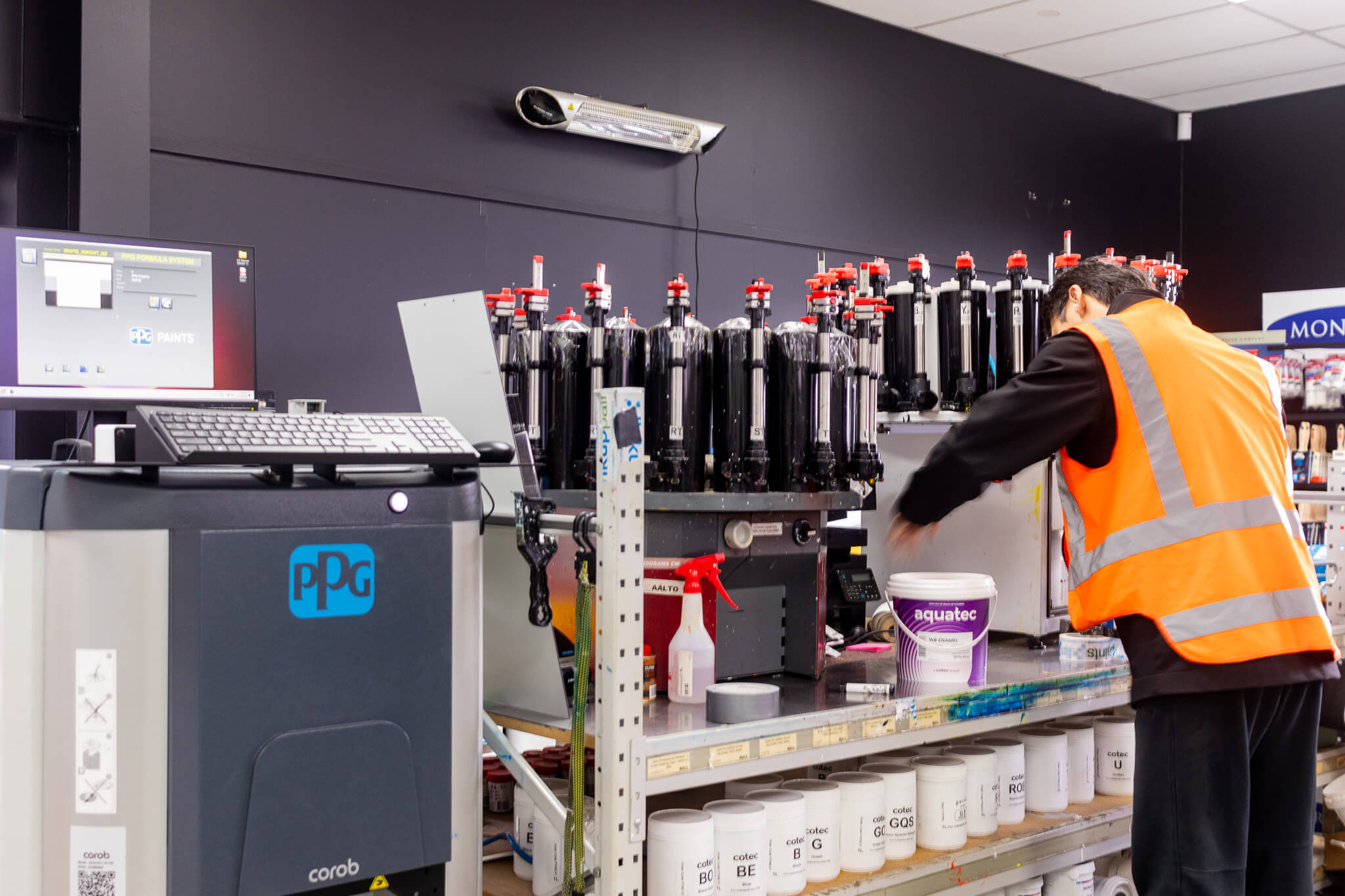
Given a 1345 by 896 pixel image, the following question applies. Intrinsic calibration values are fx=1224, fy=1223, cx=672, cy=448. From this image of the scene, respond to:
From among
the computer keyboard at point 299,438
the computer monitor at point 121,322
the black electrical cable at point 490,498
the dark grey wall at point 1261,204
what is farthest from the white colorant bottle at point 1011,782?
the dark grey wall at point 1261,204

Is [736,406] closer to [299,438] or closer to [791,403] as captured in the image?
[791,403]

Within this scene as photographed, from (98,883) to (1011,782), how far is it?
1.72 m

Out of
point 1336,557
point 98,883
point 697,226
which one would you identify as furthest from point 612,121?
point 98,883

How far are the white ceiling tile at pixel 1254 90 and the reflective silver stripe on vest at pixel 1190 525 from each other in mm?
5622

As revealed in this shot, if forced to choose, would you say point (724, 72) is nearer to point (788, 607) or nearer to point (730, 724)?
point (788, 607)

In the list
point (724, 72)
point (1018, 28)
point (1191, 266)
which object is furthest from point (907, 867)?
point (1191, 266)

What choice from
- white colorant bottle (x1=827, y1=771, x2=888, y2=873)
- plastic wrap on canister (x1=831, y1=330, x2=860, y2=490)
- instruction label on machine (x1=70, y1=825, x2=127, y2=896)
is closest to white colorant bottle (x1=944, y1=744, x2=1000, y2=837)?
white colorant bottle (x1=827, y1=771, x2=888, y2=873)

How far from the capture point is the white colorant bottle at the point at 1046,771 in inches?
101

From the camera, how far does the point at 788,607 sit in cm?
244

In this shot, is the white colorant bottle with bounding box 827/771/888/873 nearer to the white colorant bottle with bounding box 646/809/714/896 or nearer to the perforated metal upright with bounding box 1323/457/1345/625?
the white colorant bottle with bounding box 646/809/714/896

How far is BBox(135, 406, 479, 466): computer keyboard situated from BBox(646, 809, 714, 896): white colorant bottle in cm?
69

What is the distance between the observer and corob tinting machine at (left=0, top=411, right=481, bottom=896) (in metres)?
1.38

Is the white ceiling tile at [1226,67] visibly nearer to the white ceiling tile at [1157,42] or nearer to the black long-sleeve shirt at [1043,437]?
the white ceiling tile at [1157,42]

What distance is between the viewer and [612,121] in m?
4.70
